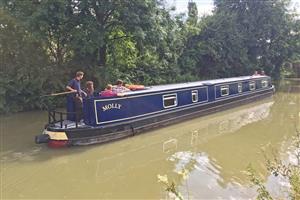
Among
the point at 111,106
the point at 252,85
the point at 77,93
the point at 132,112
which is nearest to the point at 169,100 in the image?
the point at 132,112

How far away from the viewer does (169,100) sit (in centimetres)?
1023

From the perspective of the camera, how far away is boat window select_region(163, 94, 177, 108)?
33.0ft

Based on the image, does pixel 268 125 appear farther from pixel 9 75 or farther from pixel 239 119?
pixel 9 75

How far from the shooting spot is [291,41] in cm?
2198

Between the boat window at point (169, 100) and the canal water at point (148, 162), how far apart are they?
661 mm

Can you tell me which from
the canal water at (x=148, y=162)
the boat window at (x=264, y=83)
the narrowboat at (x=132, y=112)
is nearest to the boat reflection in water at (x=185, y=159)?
the canal water at (x=148, y=162)

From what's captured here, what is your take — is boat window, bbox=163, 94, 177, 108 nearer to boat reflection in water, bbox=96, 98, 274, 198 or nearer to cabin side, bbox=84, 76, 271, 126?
cabin side, bbox=84, 76, 271, 126

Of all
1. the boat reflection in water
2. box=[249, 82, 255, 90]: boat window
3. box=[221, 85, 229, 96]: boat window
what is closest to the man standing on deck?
the boat reflection in water

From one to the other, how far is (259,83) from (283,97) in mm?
2226

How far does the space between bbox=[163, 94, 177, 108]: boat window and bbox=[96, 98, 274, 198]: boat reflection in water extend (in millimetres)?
662

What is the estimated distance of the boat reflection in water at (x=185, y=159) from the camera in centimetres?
567

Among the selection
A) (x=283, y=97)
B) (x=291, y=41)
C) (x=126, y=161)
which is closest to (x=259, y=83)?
(x=283, y=97)

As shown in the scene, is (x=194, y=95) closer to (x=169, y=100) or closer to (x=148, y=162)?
(x=169, y=100)

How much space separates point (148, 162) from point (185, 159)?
Answer: 80 centimetres
